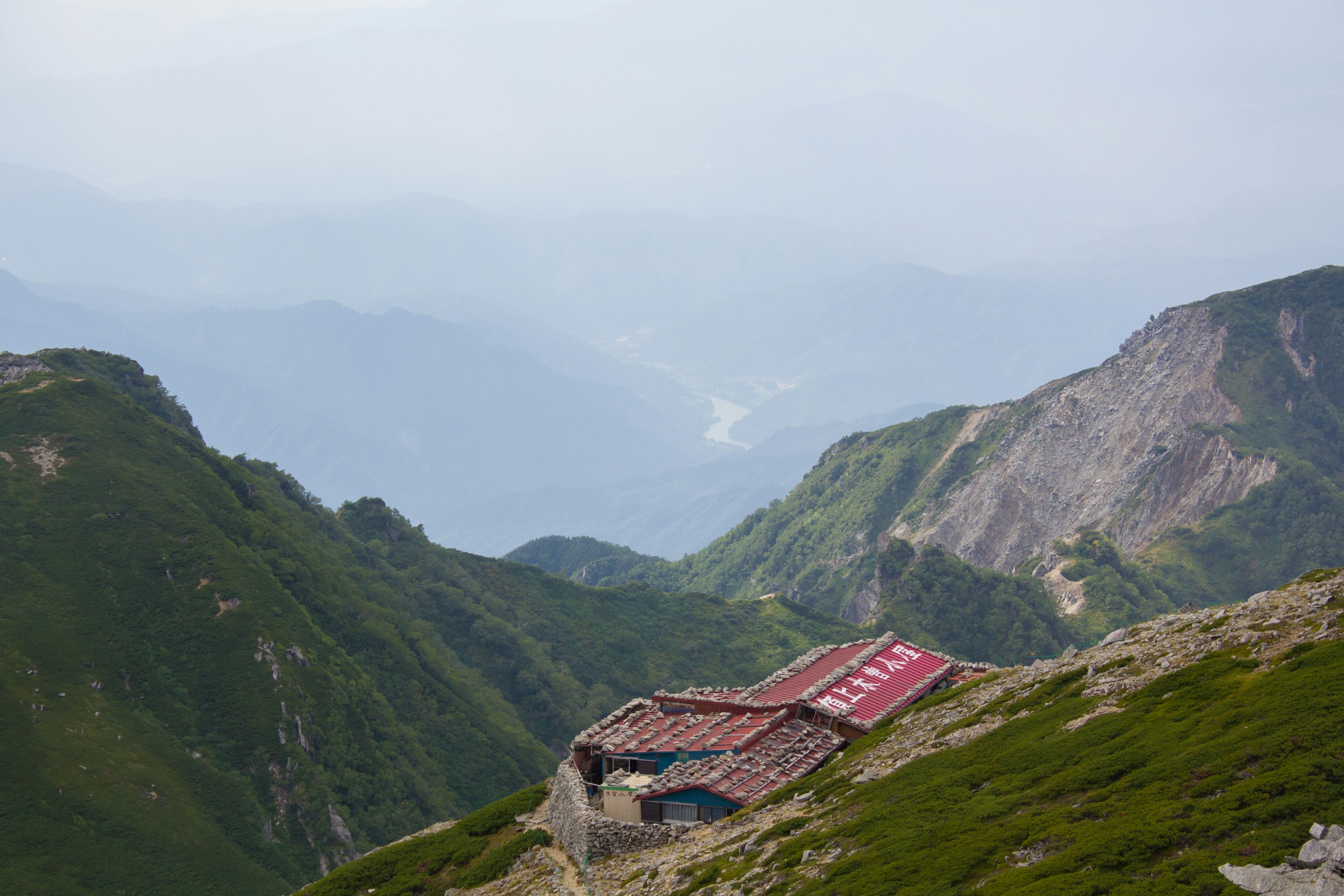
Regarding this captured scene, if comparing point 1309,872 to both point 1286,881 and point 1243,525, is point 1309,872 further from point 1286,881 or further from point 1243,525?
point 1243,525

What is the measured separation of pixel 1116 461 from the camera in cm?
17262

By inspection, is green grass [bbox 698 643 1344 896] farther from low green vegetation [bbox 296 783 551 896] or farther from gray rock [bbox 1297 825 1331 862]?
low green vegetation [bbox 296 783 551 896]

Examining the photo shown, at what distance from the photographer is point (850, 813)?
31.7 metres

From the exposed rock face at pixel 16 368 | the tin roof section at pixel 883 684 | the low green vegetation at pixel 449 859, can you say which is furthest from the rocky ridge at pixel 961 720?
the exposed rock face at pixel 16 368

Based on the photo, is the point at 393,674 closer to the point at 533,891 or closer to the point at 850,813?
the point at 533,891

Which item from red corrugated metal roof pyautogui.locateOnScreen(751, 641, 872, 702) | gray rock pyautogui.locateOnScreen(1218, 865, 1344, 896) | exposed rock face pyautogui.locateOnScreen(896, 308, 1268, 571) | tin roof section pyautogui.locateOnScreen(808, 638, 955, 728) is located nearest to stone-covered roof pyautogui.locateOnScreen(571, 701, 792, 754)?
red corrugated metal roof pyautogui.locateOnScreen(751, 641, 872, 702)

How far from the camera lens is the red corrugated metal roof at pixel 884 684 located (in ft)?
150

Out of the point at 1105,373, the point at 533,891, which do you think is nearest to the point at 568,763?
Answer: the point at 533,891

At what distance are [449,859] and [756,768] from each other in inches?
628

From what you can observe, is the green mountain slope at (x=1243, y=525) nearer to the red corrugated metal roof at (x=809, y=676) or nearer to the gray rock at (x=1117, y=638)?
the red corrugated metal roof at (x=809, y=676)

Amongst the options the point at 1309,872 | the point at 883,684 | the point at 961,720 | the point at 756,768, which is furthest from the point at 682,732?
the point at 1309,872

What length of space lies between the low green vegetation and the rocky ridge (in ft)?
4.47

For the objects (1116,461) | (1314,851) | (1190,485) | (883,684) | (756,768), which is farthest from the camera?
(1116,461)

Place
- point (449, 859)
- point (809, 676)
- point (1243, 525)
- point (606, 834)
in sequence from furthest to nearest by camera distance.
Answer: point (1243, 525) < point (809, 676) < point (449, 859) < point (606, 834)
